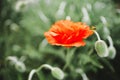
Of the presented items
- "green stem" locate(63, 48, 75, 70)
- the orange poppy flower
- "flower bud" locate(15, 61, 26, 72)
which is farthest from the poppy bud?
"flower bud" locate(15, 61, 26, 72)

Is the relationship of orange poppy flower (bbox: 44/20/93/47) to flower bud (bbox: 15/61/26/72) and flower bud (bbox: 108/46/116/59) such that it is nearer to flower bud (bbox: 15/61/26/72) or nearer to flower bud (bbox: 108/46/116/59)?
flower bud (bbox: 108/46/116/59)

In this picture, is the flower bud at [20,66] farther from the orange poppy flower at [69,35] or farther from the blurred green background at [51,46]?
the orange poppy flower at [69,35]

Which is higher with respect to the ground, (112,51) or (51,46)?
(51,46)

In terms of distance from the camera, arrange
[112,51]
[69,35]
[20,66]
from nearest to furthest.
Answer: [69,35], [112,51], [20,66]

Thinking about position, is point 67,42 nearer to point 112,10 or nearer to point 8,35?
point 112,10

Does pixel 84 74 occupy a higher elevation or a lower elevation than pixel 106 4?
lower

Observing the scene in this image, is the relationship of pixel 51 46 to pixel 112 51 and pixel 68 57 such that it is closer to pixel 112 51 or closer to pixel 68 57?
pixel 68 57

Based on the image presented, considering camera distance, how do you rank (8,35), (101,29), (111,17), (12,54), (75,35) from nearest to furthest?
(75,35) → (101,29) → (111,17) → (12,54) → (8,35)

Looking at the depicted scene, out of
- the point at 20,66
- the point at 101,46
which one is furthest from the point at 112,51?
the point at 20,66

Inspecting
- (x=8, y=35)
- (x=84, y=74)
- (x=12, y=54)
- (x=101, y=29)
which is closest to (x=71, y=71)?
(x=84, y=74)
